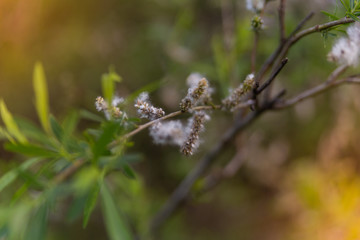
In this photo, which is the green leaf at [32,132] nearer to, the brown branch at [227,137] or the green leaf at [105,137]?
the green leaf at [105,137]

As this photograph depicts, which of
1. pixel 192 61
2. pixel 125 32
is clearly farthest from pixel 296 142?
pixel 125 32

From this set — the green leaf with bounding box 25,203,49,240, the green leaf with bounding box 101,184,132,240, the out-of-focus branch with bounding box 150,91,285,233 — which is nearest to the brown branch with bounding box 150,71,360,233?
the out-of-focus branch with bounding box 150,91,285,233

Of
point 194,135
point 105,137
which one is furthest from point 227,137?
point 105,137

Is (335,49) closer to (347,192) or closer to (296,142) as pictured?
(347,192)

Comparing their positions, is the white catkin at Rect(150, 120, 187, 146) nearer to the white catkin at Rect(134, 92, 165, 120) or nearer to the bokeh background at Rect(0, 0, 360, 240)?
the white catkin at Rect(134, 92, 165, 120)

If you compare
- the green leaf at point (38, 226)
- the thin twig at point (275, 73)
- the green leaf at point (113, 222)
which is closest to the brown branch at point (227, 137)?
the thin twig at point (275, 73)

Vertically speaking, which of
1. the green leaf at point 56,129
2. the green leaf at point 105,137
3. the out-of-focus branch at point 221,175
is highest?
the out-of-focus branch at point 221,175

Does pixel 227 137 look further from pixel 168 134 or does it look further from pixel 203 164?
pixel 168 134
